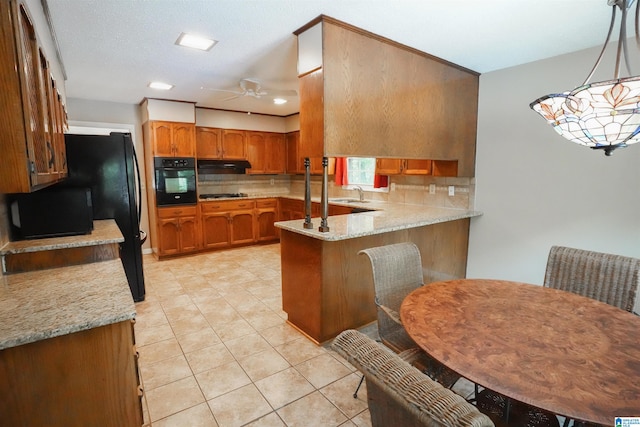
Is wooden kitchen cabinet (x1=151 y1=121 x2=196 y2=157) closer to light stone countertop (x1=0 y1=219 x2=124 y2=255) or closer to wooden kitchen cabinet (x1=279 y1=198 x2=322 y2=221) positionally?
wooden kitchen cabinet (x1=279 y1=198 x2=322 y2=221)

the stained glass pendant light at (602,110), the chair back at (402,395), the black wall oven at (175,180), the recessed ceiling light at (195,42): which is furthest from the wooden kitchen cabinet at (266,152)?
the chair back at (402,395)

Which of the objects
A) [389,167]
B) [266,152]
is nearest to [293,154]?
[266,152]

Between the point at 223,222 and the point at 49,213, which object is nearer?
the point at 49,213

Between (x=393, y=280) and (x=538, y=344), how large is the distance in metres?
0.89

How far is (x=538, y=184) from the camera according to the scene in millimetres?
3090

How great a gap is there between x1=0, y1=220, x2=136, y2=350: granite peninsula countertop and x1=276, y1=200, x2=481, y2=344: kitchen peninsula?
132 centimetres

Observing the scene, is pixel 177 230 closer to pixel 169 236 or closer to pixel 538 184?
pixel 169 236

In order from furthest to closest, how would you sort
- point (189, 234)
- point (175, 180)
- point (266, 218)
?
point (266, 218) < point (189, 234) < point (175, 180)

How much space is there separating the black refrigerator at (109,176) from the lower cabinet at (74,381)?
83.7 inches

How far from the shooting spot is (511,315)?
4.89 feet

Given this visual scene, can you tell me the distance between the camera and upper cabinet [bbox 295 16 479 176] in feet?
7.47

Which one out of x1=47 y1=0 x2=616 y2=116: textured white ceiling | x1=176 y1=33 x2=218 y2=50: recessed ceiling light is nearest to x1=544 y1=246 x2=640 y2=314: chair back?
x1=47 y1=0 x2=616 y2=116: textured white ceiling

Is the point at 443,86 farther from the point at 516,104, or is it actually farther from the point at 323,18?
the point at 323,18

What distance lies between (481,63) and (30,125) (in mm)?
3507
